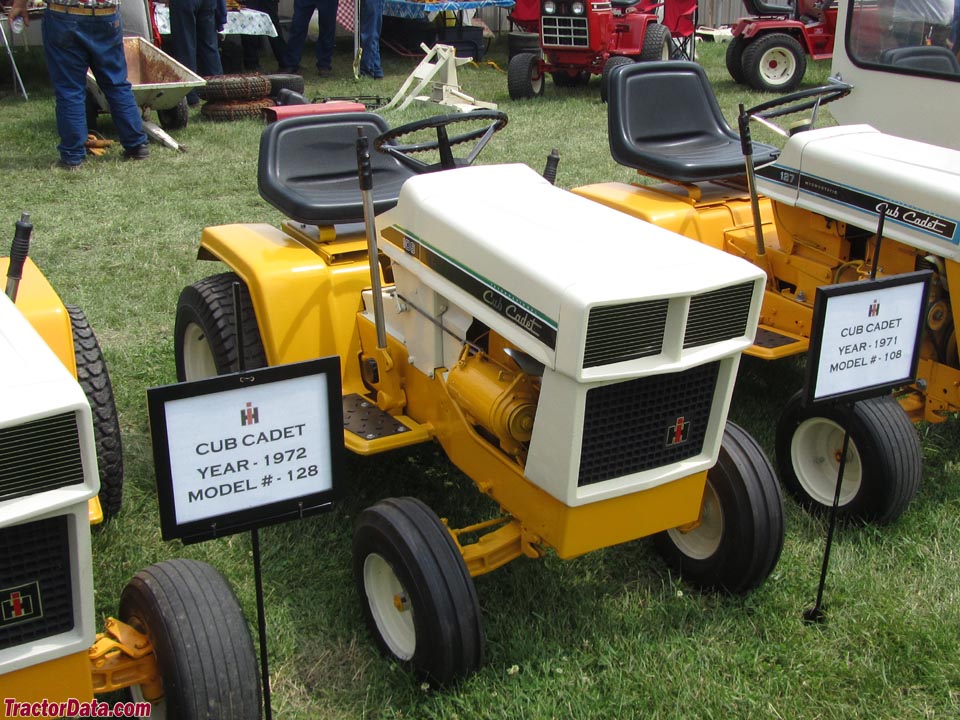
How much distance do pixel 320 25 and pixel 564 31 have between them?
2.99 metres

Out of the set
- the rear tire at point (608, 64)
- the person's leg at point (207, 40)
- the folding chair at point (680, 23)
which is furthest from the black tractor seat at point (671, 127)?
the folding chair at point (680, 23)

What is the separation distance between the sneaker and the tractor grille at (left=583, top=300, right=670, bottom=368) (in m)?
6.28

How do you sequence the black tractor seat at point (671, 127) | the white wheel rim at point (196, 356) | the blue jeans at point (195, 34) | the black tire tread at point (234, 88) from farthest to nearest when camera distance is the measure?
the blue jeans at point (195, 34) → the black tire tread at point (234, 88) → the black tractor seat at point (671, 127) → the white wheel rim at point (196, 356)

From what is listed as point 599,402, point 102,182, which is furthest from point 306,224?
point 102,182

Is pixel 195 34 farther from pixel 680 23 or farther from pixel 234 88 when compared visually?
pixel 680 23

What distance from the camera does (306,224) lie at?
3373 millimetres

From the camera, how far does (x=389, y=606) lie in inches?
104

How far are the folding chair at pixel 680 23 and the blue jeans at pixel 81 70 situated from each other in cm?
619

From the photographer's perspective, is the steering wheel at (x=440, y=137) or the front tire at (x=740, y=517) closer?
the front tire at (x=740, y=517)

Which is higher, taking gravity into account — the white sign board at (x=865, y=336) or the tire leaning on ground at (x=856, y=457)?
the white sign board at (x=865, y=336)

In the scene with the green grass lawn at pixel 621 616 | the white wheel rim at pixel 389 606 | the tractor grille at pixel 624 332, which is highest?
the tractor grille at pixel 624 332

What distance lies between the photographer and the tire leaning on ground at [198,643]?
198 cm

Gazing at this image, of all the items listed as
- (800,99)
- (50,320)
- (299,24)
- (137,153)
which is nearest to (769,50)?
(299,24)

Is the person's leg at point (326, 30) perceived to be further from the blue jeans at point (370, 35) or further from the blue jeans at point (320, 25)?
the blue jeans at point (370, 35)
